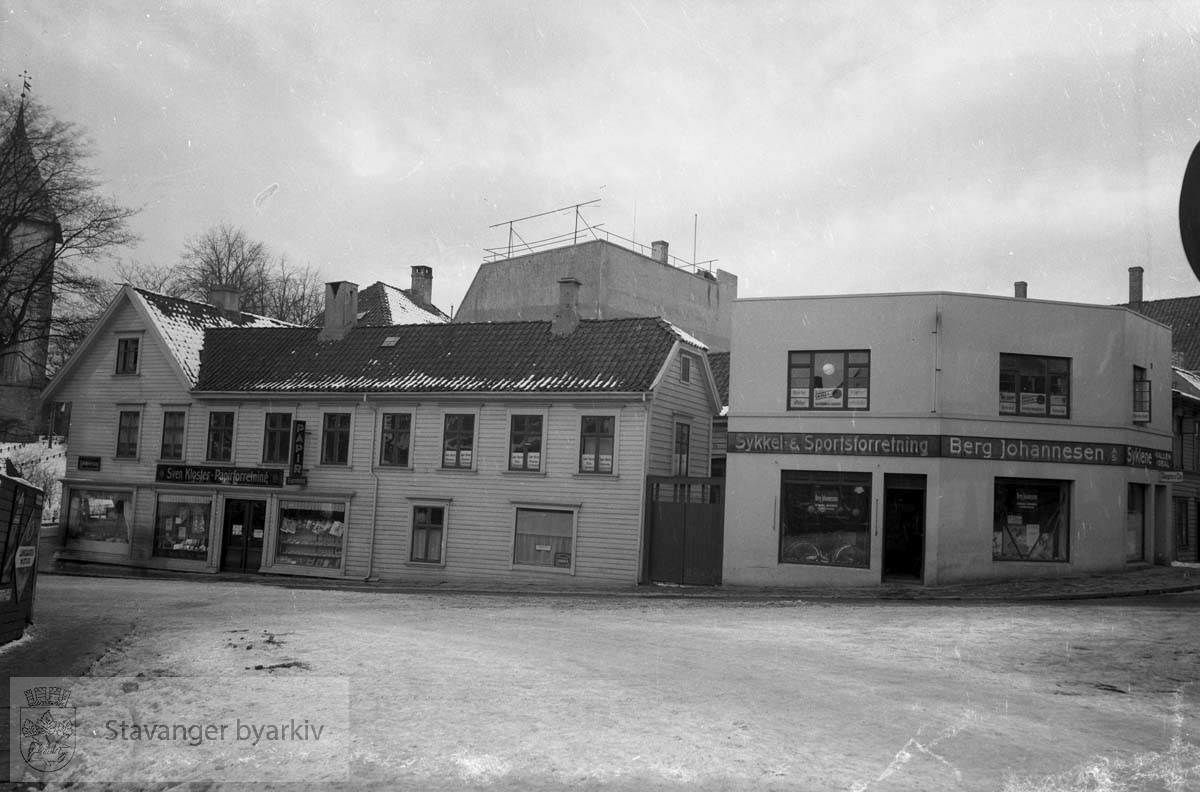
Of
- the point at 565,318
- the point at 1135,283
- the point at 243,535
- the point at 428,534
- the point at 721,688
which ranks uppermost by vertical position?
the point at 1135,283

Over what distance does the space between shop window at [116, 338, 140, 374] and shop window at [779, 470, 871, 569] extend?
22745mm

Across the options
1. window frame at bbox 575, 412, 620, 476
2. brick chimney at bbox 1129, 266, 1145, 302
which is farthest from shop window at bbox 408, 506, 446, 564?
brick chimney at bbox 1129, 266, 1145, 302

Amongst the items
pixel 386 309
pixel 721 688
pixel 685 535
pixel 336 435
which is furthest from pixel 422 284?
pixel 721 688

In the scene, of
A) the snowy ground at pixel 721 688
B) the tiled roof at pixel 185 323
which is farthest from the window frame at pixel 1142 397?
the tiled roof at pixel 185 323

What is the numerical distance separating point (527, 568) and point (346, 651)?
1534cm

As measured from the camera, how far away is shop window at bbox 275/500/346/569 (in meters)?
30.3

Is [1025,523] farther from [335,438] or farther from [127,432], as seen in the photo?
[127,432]

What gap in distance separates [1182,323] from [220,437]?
38.1 m

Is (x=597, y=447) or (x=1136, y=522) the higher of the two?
(x=597, y=447)

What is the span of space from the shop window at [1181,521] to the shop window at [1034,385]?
10478 mm

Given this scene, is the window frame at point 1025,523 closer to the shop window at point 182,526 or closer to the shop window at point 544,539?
the shop window at point 544,539

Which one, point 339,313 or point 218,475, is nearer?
point 218,475

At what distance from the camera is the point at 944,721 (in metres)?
8.80

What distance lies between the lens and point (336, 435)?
101 ft
